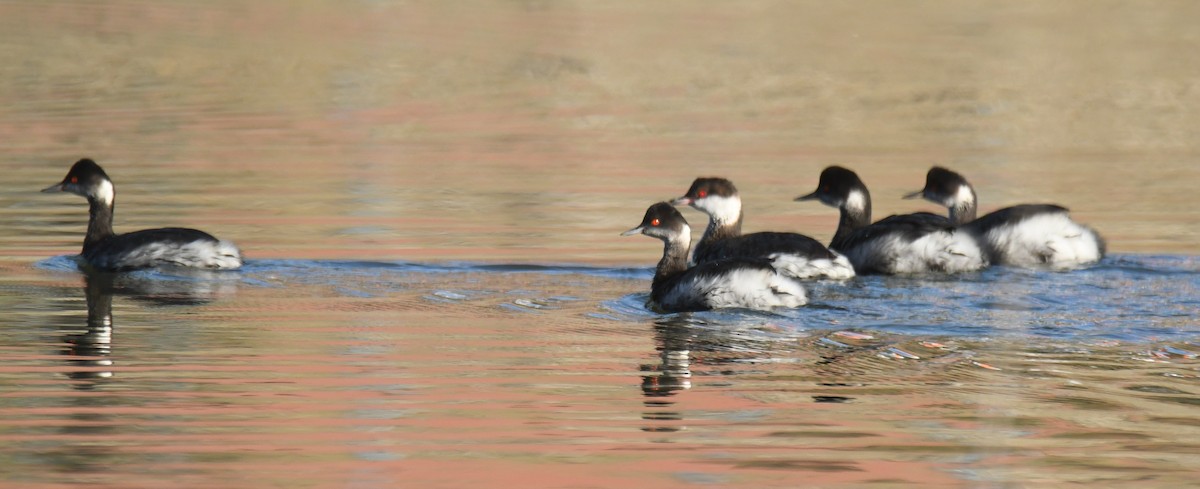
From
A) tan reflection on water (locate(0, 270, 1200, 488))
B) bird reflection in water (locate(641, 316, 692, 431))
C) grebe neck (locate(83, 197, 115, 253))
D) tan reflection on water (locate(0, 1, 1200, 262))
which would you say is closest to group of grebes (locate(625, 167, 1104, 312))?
bird reflection in water (locate(641, 316, 692, 431))

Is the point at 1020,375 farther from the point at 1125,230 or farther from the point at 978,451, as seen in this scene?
the point at 1125,230

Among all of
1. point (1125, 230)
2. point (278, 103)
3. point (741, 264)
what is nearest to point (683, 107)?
point (278, 103)

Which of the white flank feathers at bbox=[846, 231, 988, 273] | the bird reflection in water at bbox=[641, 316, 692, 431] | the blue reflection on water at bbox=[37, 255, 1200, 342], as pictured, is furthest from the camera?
the white flank feathers at bbox=[846, 231, 988, 273]

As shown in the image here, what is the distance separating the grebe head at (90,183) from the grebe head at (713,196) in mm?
4374

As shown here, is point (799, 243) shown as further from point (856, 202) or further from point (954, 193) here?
point (954, 193)

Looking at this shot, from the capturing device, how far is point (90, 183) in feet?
48.2

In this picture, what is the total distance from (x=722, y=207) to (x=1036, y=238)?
7.85 ft

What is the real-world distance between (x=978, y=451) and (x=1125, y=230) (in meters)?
8.62

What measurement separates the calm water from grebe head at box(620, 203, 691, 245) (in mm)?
408

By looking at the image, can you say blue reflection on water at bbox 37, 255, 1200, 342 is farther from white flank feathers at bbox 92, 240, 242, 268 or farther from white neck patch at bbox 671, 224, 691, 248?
white neck patch at bbox 671, 224, 691, 248

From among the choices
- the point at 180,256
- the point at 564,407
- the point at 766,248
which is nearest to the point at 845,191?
the point at 766,248

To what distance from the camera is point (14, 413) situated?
838 centimetres

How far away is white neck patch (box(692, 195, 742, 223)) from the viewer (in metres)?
14.6

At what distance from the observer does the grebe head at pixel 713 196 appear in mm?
14516
